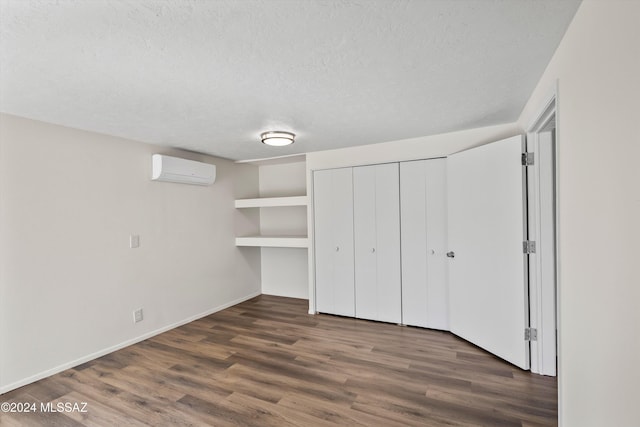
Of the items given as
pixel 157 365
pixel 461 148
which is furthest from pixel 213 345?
pixel 461 148

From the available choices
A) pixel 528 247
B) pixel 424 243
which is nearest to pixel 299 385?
pixel 424 243

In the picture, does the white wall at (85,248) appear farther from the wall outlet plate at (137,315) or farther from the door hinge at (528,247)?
the door hinge at (528,247)

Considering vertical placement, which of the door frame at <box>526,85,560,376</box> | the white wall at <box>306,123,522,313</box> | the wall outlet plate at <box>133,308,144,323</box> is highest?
the white wall at <box>306,123,522,313</box>

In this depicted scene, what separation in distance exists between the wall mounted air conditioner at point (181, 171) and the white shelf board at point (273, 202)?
28.3 inches

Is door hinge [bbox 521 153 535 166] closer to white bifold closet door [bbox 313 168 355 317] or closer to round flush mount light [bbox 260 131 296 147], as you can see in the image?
white bifold closet door [bbox 313 168 355 317]

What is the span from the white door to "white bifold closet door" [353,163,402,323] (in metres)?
0.65

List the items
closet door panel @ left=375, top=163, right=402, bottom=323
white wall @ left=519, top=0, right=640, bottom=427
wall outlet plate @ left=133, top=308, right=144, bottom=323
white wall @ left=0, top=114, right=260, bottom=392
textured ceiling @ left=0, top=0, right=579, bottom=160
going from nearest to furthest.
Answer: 1. white wall @ left=519, top=0, right=640, bottom=427
2. textured ceiling @ left=0, top=0, right=579, bottom=160
3. white wall @ left=0, top=114, right=260, bottom=392
4. wall outlet plate @ left=133, top=308, right=144, bottom=323
5. closet door panel @ left=375, top=163, right=402, bottom=323

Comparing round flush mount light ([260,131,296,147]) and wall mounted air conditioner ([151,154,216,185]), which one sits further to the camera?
wall mounted air conditioner ([151,154,216,185])

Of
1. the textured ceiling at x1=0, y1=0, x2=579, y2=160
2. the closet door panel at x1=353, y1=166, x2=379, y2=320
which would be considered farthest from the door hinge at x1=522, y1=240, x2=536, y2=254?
the closet door panel at x1=353, y1=166, x2=379, y2=320

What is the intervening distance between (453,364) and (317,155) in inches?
115

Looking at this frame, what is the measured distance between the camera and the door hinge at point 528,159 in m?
2.52

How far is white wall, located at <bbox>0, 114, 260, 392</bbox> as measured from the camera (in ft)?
8.14

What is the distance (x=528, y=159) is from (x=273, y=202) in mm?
3216

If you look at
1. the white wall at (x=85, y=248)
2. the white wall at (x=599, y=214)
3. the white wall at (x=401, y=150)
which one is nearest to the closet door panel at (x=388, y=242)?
the white wall at (x=401, y=150)
